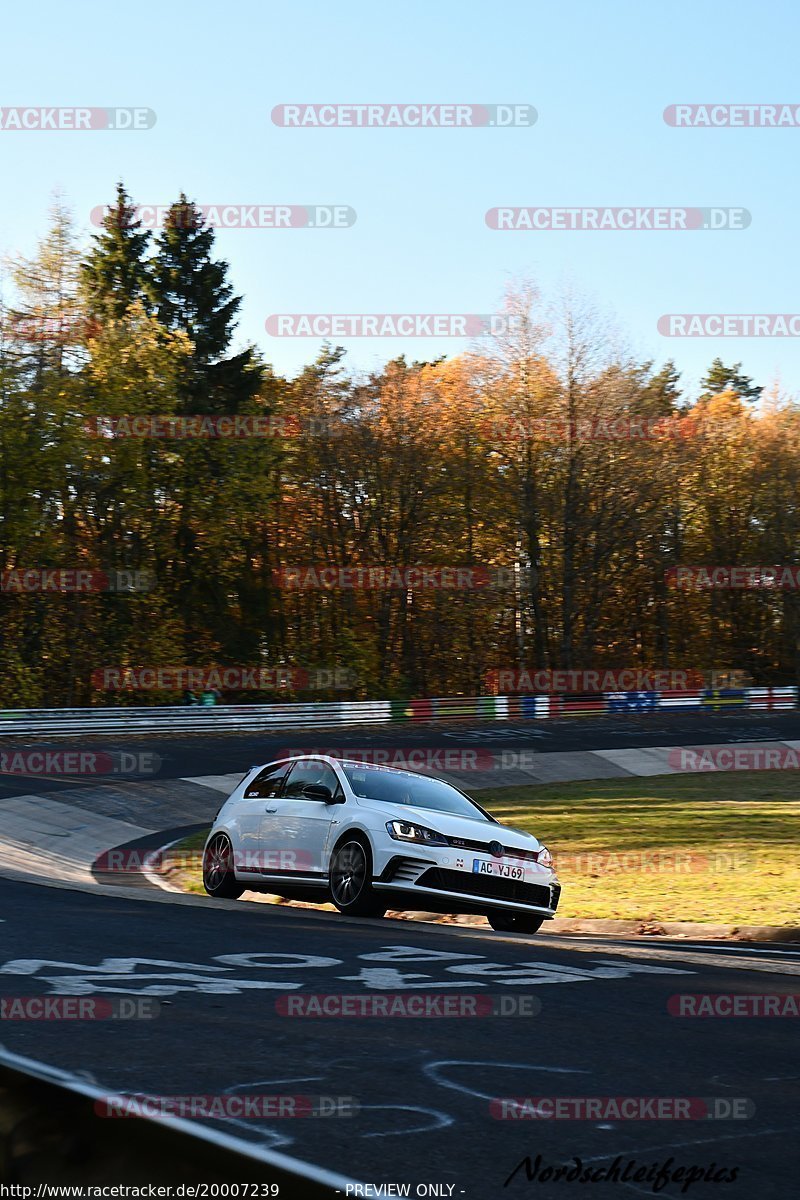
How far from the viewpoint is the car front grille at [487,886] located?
11670 mm

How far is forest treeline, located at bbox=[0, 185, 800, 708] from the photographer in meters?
43.9

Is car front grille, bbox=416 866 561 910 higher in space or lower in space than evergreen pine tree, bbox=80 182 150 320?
lower

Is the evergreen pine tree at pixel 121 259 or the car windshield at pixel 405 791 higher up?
the evergreen pine tree at pixel 121 259

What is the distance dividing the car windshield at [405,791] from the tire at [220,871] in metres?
1.71

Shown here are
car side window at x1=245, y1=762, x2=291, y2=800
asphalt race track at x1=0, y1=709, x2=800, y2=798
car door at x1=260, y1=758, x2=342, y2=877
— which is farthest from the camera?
asphalt race track at x1=0, y1=709, x2=800, y2=798

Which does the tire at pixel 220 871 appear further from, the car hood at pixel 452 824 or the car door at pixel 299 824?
the car hood at pixel 452 824

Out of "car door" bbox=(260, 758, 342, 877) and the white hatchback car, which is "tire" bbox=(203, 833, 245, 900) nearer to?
the white hatchback car

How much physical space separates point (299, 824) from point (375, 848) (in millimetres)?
1297

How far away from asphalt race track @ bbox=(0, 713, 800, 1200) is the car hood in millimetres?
954

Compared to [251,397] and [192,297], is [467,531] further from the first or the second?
[192,297]

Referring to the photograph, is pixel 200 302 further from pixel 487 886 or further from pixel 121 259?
pixel 487 886

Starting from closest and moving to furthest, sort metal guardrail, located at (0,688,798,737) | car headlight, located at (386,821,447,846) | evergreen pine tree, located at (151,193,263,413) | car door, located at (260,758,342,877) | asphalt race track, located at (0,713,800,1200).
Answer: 1. asphalt race track, located at (0,713,800,1200)
2. car headlight, located at (386,821,447,846)
3. car door, located at (260,758,342,877)
4. metal guardrail, located at (0,688,798,737)
5. evergreen pine tree, located at (151,193,263,413)

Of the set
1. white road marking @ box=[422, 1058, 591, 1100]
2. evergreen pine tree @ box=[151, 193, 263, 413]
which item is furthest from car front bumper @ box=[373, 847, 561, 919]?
evergreen pine tree @ box=[151, 193, 263, 413]

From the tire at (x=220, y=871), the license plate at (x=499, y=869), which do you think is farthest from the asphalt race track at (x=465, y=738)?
the license plate at (x=499, y=869)
